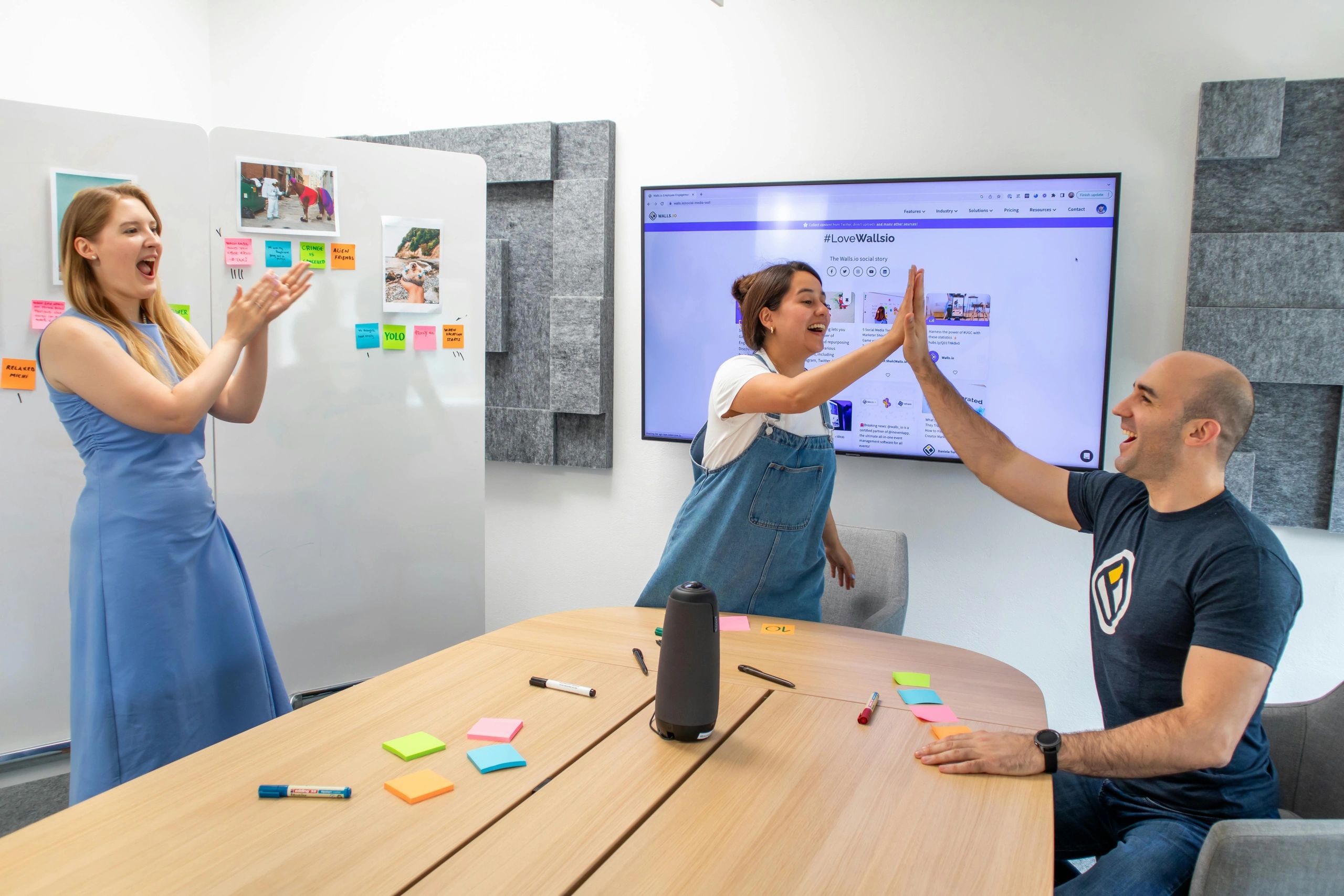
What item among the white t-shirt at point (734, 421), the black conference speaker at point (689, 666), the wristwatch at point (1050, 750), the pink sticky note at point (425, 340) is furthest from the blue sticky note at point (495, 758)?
the pink sticky note at point (425, 340)

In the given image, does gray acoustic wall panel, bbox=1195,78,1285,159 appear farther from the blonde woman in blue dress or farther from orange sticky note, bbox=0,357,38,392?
orange sticky note, bbox=0,357,38,392

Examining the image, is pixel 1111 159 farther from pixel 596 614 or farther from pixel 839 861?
pixel 839 861

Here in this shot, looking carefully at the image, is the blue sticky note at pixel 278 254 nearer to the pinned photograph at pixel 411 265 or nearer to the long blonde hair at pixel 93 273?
the pinned photograph at pixel 411 265

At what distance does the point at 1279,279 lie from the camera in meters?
2.53

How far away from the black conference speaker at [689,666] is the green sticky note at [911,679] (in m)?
0.46

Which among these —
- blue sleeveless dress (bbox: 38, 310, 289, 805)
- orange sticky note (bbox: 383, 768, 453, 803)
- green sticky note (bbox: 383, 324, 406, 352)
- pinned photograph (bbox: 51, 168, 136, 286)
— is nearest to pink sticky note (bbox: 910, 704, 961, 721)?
orange sticky note (bbox: 383, 768, 453, 803)

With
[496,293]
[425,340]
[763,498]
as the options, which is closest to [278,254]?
[425,340]

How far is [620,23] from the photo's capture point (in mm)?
3289

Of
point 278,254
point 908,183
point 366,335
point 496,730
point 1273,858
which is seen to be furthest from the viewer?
point 366,335

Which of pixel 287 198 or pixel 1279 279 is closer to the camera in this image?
pixel 1279 279

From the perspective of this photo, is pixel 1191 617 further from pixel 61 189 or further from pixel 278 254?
pixel 61 189

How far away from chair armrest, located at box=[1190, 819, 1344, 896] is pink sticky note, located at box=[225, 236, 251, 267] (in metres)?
2.96

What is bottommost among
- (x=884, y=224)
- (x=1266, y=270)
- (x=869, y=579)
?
(x=869, y=579)

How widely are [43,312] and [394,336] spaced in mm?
1021
